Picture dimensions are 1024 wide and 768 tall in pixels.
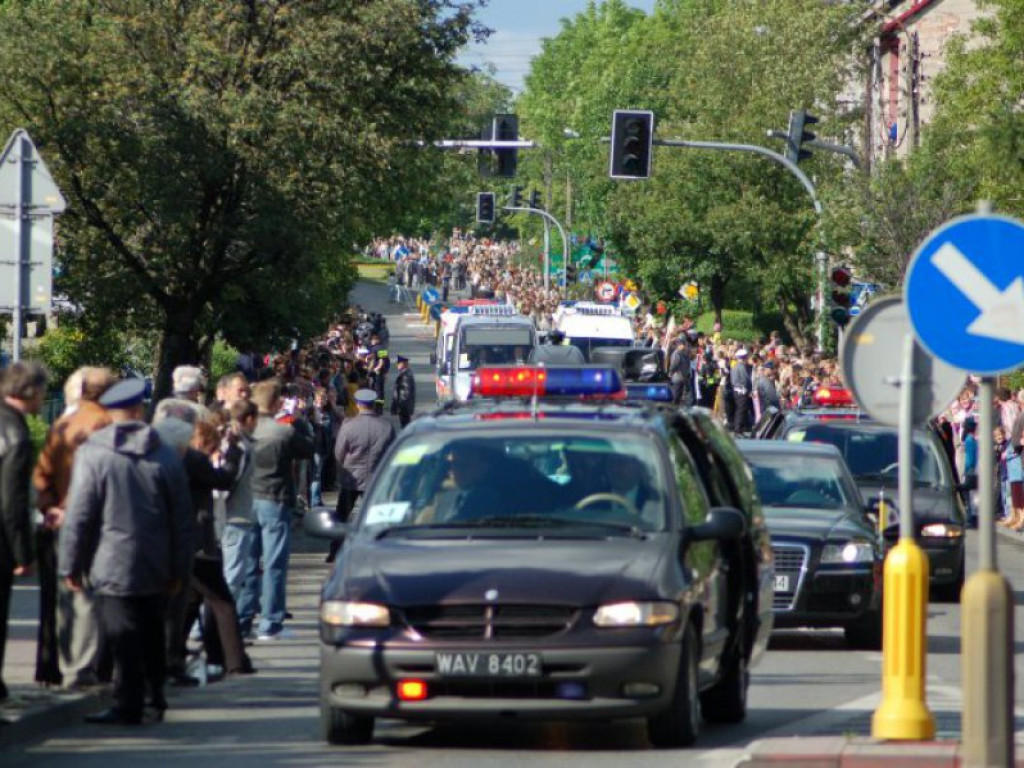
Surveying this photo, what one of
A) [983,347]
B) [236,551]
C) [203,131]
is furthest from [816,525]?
[203,131]

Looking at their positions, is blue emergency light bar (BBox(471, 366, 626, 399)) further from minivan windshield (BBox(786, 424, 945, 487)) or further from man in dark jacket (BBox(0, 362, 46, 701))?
minivan windshield (BBox(786, 424, 945, 487))

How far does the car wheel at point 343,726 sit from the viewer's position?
10375 mm

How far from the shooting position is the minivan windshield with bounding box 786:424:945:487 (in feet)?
67.8

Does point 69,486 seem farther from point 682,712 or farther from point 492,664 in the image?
point 682,712

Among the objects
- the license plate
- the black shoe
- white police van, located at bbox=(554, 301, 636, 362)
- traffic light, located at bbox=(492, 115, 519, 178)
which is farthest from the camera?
white police van, located at bbox=(554, 301, 636, 362)

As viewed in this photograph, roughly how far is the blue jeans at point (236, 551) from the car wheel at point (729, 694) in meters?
3.93

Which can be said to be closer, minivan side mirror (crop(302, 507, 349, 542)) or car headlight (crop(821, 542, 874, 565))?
minivan side mirror (crop(302, 507, 349, 542))

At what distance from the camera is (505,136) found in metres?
39.9

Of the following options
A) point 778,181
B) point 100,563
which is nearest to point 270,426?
point 100,563

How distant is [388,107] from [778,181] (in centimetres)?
2984

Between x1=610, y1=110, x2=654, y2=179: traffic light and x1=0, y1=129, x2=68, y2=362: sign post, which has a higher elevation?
x1=610, y1=110, x2=654, y2=179: traffic light

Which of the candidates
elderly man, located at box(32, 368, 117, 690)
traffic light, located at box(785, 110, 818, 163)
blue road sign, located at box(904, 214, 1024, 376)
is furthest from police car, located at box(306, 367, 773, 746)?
traffic light, located at box(785, 110, 818, 163)

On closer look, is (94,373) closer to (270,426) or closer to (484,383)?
(484,383)

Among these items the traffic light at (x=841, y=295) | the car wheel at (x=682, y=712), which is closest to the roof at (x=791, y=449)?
the car wheel at (x=682, y=712)
